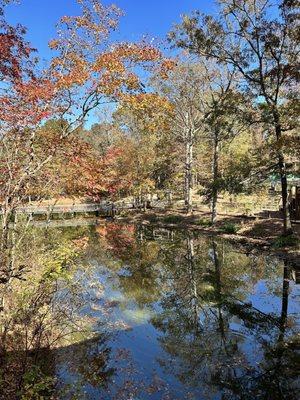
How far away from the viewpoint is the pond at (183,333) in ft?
22.9

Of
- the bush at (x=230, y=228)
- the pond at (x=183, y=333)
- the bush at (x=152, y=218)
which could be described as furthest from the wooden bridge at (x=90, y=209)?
the pond at (x=183, y=333)

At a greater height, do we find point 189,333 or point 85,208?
point 85,208

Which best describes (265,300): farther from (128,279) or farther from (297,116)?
(297,116)

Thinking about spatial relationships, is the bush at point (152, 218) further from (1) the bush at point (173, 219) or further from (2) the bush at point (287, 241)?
(2) the bush at point (287, 241)

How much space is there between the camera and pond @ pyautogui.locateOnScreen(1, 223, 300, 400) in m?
6.98

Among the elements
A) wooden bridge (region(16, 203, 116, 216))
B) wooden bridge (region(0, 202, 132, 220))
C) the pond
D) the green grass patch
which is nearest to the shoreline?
the green grass patch

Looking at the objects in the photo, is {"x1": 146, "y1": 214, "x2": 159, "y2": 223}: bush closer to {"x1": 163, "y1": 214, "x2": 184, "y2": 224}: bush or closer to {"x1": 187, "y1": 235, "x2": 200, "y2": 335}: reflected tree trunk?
{"x1": 163, "y1": 214, "x2": 184, "y2": 224}: bush

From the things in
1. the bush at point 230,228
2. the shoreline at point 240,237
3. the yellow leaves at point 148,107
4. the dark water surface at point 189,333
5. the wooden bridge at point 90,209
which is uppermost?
the yellow leaves at point 148,107

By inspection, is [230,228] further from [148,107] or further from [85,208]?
[85,208]

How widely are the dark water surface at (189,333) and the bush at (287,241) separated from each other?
1.31 metres

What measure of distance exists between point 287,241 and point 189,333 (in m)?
9.54

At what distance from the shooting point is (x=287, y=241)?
17094mm

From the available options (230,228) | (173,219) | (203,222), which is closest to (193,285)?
(230,228)

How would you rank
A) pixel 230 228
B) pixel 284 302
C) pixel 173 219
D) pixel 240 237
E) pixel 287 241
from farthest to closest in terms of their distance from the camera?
pixel 173 219 → pixel 230 228 → pixel 240 237 → pixel 287 241 → pixel 284 302
